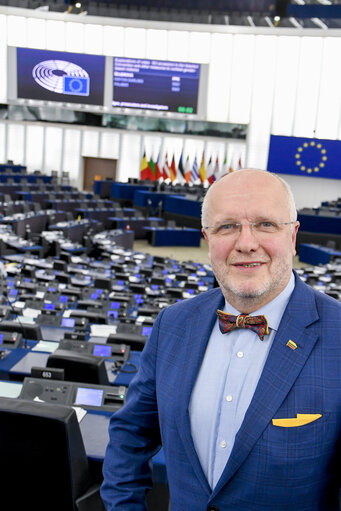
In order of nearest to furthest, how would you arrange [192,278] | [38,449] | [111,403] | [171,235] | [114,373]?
[38,449]
[111,403]
[114,373]
[192,278]
[171,235]

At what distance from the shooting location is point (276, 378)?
1.34m

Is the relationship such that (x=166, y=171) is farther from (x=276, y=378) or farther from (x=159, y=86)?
(x=276, y=378)

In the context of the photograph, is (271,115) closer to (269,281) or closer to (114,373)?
(114,373)

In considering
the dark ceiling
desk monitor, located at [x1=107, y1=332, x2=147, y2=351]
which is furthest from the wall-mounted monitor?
desk monitor, located at [x1=107, y1=332, x2=147, y2=351]

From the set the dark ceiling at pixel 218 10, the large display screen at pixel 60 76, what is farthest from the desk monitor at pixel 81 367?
the dark ceiling at pixel 218 10

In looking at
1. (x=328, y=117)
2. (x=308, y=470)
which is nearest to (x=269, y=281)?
(x=308, y=470)

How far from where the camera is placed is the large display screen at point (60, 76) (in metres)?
25.7

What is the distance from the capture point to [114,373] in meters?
4.58

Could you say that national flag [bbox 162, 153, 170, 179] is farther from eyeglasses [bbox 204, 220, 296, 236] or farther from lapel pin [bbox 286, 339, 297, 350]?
lapel pin [bbox 286, 339, 297, 350]

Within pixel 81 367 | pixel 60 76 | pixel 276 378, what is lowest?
pixel 81 367

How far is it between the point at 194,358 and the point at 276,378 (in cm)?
24

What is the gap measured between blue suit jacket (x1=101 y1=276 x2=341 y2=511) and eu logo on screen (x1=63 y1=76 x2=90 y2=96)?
26.0 meters

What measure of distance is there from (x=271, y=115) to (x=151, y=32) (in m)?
7.45

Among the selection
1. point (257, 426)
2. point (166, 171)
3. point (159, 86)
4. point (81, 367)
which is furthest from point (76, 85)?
point (257, 426)
